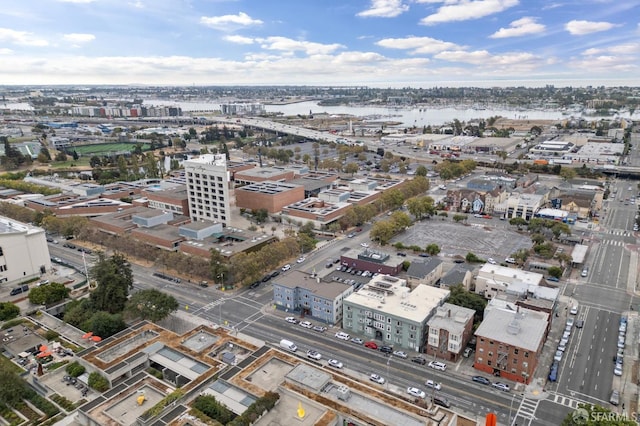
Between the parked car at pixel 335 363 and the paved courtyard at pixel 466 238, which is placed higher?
the paved courtyard at pixel 466 238

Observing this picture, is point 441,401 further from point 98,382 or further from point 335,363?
point 98,382

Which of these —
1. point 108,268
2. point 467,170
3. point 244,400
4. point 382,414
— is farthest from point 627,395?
point 467,170

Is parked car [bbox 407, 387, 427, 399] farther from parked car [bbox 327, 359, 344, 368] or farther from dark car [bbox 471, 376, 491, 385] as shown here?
parked car [bbox 327, 359, 344, 368]

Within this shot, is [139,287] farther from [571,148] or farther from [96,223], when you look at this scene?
[571,148]


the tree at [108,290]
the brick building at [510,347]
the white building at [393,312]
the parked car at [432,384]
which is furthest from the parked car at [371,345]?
the tree at [108,290]

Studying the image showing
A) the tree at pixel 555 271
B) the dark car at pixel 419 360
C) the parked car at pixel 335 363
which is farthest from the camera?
the tree at pixel 555 271

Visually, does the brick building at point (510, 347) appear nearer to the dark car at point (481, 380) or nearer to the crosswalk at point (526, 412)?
the dark car at point (481, 380)

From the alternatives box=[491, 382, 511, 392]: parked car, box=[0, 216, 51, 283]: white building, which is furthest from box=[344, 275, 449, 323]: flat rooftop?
box=[0, 216, 51, 283]: white building
